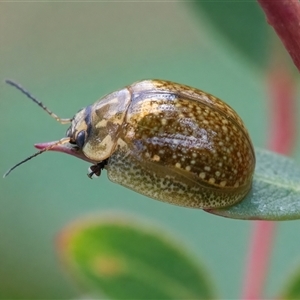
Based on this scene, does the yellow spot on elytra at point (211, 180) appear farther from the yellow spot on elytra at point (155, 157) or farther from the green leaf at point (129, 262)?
the green leaf at point (129, 262)

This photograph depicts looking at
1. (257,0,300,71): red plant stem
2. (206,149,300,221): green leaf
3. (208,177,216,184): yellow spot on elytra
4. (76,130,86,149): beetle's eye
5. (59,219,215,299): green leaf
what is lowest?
(59,219,215,299): green leaf

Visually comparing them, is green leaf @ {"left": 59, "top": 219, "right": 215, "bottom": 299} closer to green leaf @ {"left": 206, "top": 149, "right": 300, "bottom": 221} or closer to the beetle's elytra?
the beetle's elytra

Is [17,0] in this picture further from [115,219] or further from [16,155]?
[115,219]

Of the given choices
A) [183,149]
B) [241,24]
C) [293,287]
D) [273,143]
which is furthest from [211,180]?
[241,24]

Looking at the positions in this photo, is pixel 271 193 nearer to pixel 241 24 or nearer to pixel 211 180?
pixel 211 180

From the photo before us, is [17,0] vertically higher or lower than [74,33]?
higher

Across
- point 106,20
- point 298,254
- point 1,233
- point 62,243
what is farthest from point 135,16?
point 62,243

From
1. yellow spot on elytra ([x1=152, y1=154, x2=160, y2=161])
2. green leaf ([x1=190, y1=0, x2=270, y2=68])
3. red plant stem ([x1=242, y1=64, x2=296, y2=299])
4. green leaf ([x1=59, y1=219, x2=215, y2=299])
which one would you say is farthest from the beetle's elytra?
green leaf ([x1=190, y1=0, x2=270, y2=68])
